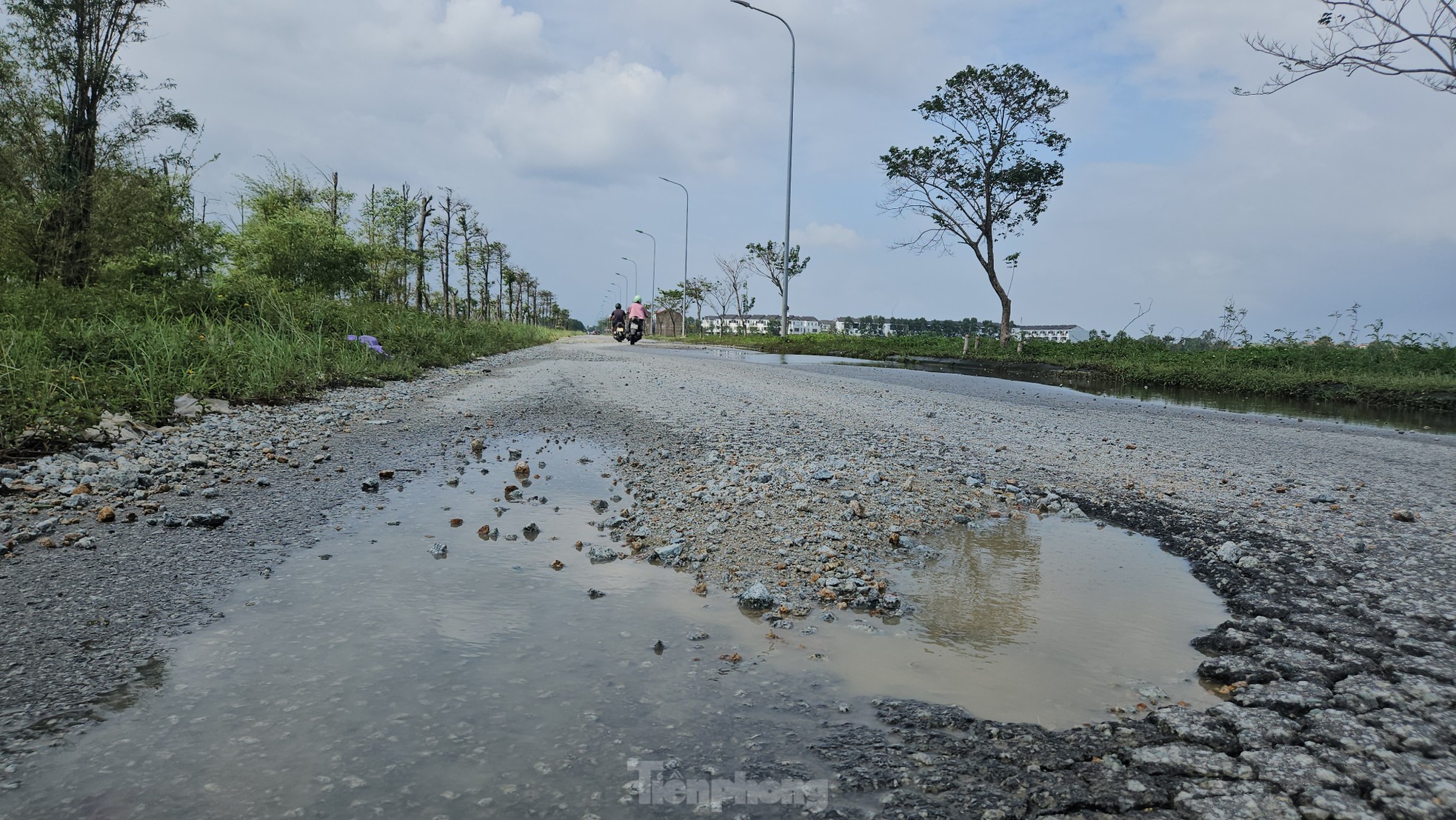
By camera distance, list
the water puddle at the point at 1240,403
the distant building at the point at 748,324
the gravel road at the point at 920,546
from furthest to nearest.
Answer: the distant building at the point at 748,324
the water puddle at the point at 1240,403
the gravel road at the point at 920,546

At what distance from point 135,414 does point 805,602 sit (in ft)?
19.6

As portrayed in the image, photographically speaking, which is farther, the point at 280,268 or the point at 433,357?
the point at 280,268

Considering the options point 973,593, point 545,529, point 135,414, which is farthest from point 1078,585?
point 135,414

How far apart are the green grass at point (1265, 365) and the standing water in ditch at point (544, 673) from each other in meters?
15.4

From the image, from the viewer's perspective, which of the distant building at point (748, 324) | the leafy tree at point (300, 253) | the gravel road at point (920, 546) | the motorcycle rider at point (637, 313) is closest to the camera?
the gravel road at point (920, 546)

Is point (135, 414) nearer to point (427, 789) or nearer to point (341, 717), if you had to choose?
point (341, 717)

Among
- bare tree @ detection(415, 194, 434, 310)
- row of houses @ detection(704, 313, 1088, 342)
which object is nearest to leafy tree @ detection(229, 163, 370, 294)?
bare tree @ detection(415, 194, 434, 310)

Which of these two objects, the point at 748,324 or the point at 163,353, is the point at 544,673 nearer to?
the point at 163,353

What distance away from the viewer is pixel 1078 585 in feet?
11.0

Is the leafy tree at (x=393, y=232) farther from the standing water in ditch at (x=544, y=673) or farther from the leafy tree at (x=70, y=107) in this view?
the standing water in ditch at (x=544, y=673)

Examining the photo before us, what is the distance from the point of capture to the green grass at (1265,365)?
14.5m

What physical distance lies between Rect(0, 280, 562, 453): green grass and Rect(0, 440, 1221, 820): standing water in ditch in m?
3.42

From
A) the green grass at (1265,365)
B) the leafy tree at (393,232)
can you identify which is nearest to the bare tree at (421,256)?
the leafy tree at (393,232)

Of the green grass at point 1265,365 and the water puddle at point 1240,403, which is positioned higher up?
the green grass at point 1265,365
